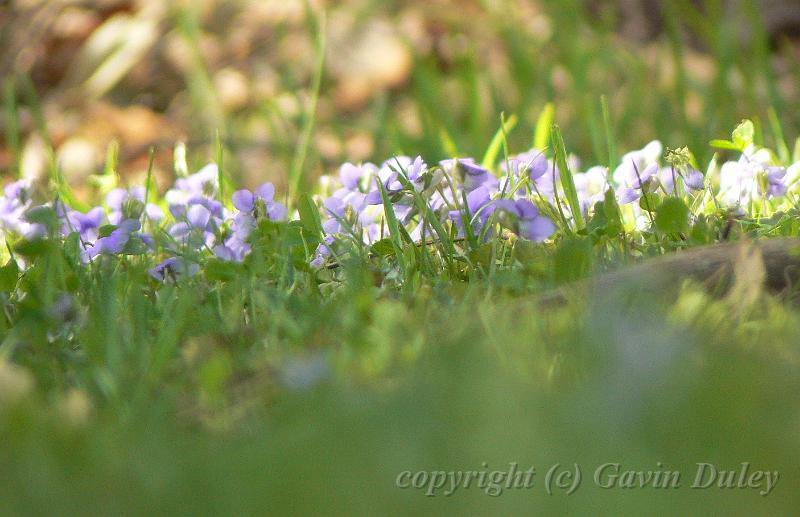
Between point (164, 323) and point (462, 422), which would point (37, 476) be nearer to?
point (462, 422)

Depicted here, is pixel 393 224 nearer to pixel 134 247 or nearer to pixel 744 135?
pixel 134 247

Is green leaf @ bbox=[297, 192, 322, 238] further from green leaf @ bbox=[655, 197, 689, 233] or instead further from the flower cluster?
green leaf @ bbox=[655, 197, 689, 233]

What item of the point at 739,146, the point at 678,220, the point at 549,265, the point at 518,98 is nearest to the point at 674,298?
the point at 549,265

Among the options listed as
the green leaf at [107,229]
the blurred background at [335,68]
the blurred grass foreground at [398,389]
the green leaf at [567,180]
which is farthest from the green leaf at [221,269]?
the blurred background at [335,68]

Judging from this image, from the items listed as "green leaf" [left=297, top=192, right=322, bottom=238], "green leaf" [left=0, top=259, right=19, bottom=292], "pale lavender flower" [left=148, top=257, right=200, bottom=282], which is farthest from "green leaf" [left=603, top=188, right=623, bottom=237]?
"green leaf" [left=0, top=259, right=19, bottom=292]

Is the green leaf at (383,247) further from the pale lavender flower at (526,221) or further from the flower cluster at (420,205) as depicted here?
the pale lavender flower at (526,221)

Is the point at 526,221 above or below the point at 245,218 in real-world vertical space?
below

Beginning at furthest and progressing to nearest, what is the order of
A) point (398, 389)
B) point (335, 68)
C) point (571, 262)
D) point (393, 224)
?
point (335, 68), point (393, 224), point (571, 262), point (398, 389)

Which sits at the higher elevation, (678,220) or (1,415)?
(1,415)

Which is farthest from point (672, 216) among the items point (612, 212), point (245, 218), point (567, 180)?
point (245, 218)
